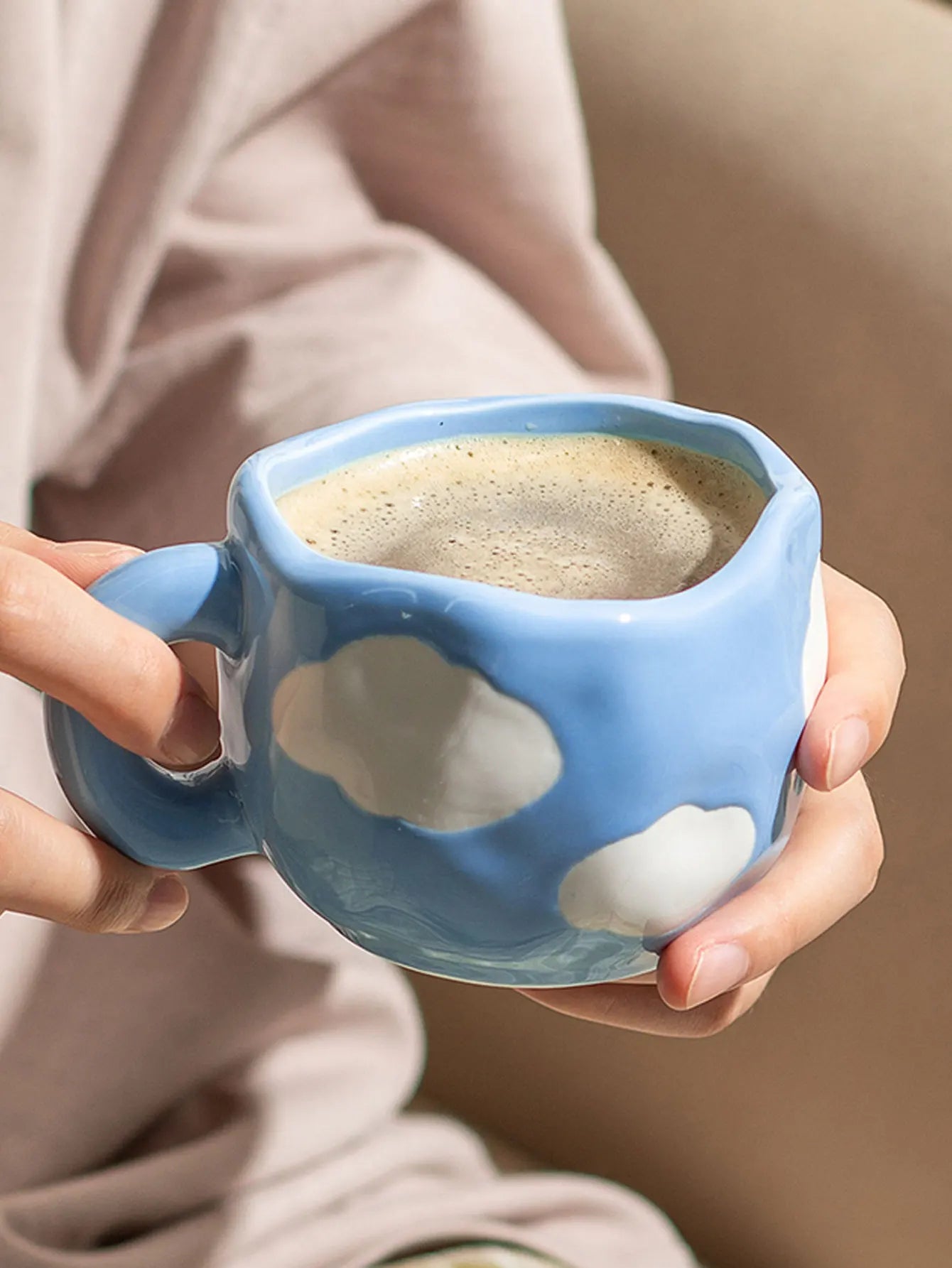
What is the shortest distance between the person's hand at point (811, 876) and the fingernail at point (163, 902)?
0.10 meters

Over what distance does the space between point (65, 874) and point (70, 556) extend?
3.0 inches

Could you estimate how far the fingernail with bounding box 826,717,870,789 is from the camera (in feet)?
0.91

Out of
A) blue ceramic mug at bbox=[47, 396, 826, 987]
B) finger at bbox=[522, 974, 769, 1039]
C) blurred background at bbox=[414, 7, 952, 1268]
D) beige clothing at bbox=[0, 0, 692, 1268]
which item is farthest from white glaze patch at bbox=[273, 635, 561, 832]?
blurred background at bbox=[414, 7, 952, 1268]

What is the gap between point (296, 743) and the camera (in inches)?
10.4

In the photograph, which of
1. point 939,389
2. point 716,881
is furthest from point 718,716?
point 939,389

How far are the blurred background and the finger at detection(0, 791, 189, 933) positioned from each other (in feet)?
1.22

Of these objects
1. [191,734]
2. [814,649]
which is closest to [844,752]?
[814,649]

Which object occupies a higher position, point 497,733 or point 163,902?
point 497,733

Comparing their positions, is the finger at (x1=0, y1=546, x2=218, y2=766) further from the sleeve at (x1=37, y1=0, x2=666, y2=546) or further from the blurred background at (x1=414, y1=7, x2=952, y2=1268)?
the blurred background at (x1=414, y1=7, x2=952, y2=1268)

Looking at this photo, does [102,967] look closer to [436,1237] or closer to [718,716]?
[436,1237]

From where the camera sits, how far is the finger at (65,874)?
32cm

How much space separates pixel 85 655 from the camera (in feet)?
0.90

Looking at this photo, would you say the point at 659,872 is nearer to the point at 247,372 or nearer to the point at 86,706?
the point at 86,706

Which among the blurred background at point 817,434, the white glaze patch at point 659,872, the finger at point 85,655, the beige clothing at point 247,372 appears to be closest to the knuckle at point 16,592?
the finger at point 85,655
